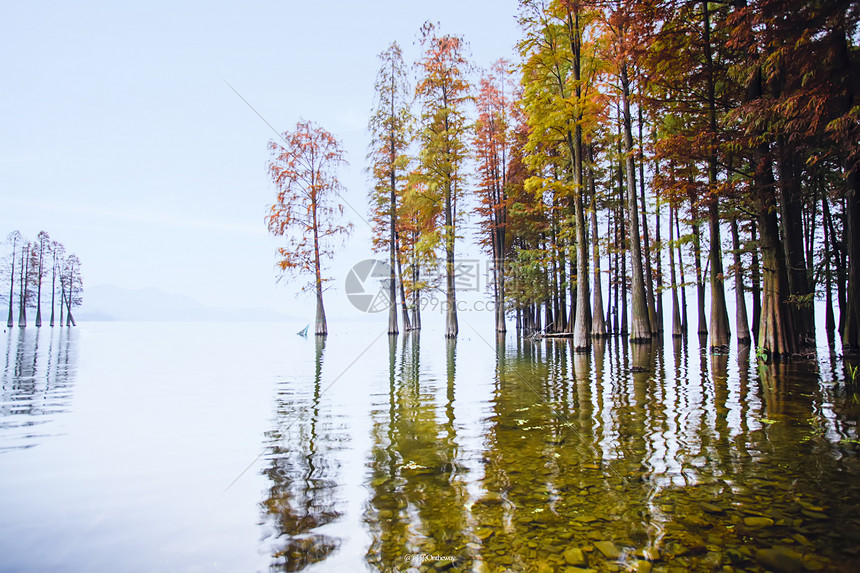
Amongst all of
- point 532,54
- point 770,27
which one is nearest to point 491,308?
point 532,54

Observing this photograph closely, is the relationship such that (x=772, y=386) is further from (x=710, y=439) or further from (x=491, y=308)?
(x=491, y=308)

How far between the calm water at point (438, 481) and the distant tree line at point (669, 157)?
5.87 metres

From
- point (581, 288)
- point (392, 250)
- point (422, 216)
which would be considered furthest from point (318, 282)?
point (581, 288)

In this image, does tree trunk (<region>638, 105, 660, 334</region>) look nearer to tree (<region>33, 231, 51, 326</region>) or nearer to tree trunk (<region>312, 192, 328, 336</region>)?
tree trunk (<region>312, 192, 328, 336</region>)

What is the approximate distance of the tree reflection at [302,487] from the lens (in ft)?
7.72

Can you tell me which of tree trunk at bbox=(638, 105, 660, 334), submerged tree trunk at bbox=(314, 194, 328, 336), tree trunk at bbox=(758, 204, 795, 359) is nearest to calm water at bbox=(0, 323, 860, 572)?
tree trunk at bbox=(758, 204, 795, 359)

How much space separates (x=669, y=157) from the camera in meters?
12.3

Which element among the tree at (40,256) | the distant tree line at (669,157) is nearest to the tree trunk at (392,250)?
the distant tree line at (669,157)

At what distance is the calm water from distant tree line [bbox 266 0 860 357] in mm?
5872

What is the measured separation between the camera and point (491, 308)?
38.1 meters

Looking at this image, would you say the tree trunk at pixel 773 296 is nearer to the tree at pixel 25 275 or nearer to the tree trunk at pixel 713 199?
the tree trunk at pixel 713 199

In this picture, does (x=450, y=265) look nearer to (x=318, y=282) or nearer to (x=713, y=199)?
(x=318, y=282)

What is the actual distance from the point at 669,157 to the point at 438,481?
12.2 m

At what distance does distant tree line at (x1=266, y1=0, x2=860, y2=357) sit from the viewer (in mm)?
9352
